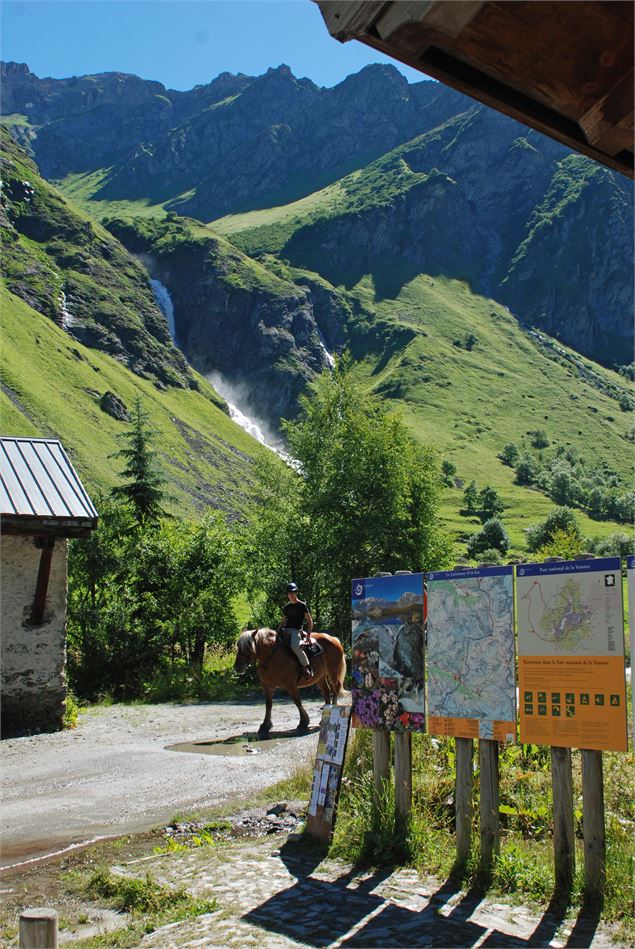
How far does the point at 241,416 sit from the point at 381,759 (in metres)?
174

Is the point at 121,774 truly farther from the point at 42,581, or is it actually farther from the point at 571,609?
the point at 571,609

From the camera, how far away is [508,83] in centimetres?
262

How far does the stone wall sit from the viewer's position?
16.2 meters

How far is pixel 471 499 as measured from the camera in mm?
136250

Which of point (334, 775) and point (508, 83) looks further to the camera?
point (334, 775)

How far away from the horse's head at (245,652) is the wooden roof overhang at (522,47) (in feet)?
45.9

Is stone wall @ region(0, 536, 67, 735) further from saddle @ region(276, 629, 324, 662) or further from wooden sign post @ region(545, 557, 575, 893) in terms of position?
wooden sign post @ region(545, 557, 575, 893)

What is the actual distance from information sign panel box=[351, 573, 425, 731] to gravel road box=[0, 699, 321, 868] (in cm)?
317

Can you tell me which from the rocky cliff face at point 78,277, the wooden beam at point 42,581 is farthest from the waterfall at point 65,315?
the wooden beam at point 42,581

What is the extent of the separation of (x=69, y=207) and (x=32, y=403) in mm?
92393

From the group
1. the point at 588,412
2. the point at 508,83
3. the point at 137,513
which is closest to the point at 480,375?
the point at 588,412

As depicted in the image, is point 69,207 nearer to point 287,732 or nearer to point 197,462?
point 197,462

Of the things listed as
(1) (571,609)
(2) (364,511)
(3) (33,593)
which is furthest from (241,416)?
(1) (571,609)

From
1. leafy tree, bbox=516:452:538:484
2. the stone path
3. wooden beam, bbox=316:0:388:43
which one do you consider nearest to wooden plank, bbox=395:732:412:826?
the stone path
